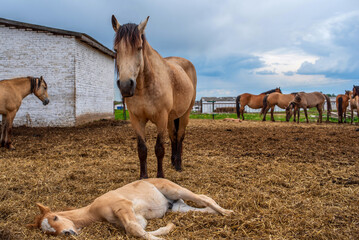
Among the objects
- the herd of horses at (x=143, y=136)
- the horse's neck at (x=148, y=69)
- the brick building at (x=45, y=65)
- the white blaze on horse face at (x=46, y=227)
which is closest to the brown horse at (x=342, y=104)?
the herd of horses at (x=143, y=136)

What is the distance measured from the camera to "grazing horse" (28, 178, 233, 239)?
233 centimetres

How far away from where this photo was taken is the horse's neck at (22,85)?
330 inches

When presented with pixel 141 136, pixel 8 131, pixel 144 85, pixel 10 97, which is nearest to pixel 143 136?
pixel 141 136

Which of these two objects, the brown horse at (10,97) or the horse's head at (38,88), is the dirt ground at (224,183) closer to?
the brown horse at (10,97)

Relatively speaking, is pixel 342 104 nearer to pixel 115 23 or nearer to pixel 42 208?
pixel 115 23

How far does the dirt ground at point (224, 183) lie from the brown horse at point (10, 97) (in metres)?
0.53

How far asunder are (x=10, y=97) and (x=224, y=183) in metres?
7.27

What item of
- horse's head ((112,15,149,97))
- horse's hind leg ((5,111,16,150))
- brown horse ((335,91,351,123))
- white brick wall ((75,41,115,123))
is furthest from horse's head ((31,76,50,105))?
brown horse ((335,91,351,123))

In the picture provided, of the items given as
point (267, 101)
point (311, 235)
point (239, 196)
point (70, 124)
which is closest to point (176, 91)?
point (239, 196)

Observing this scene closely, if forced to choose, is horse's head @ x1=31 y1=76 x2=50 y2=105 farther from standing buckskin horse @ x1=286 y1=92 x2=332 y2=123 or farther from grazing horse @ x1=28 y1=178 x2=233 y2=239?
standing buckskin horse @ x1=286 y1=92 x2=332 y2=123

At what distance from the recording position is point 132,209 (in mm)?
2504

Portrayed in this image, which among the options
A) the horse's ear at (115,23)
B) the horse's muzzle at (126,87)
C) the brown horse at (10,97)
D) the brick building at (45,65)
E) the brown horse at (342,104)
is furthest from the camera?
the brown horse at (342,104)

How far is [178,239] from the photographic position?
90.4 inches

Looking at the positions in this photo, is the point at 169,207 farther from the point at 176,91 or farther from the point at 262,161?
the point at 262,161
